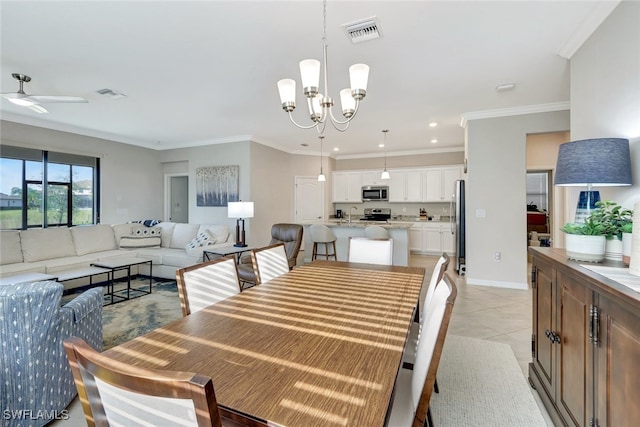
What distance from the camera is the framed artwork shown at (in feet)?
19.6

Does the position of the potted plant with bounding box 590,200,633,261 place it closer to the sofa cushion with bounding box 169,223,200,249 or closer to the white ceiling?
the white ceiling

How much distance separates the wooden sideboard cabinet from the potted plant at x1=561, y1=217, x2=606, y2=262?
0.07m

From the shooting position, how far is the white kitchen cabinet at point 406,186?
7273mm

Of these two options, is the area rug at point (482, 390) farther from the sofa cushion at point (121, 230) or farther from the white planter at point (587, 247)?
the sofa cushion at point (121, 230)

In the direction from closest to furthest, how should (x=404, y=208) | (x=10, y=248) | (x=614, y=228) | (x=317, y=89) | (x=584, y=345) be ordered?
(x=584, y=345), (x=614, y=228), (x=317, y=89), (x=10, y=248), (x=404, y=208)

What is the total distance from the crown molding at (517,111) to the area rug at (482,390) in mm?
3186

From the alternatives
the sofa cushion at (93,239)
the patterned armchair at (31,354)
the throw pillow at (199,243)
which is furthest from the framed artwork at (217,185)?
the patterned armchair at (31,354)

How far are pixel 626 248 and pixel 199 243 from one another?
4.85 m

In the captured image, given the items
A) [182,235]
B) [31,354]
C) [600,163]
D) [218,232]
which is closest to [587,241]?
[600,163]

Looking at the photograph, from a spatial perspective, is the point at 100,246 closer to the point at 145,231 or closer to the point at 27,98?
Answer: the point at 145,231

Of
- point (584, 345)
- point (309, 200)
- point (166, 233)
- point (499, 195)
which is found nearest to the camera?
point (584, 345)

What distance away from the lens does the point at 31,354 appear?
5.11ft

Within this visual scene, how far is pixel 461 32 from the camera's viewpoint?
2.32 m

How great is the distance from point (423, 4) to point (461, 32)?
0.53 metres
